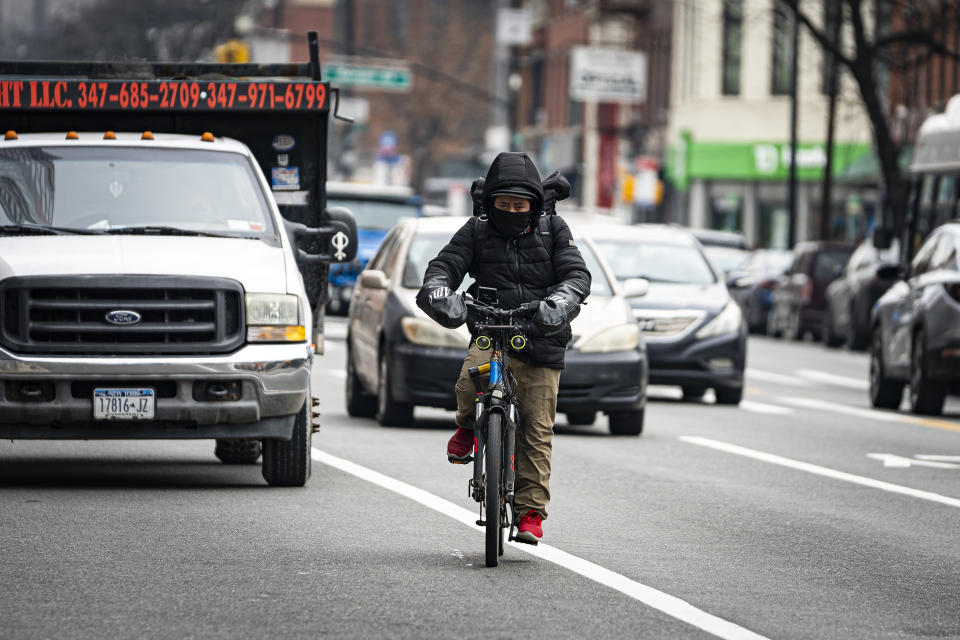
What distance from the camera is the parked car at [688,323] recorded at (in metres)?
20.0

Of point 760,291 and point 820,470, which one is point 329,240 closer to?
point 820,470

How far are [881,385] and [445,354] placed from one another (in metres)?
6.59

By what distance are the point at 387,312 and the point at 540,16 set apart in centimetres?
6696

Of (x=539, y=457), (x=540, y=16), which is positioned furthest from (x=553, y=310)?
(x=540, y=16)

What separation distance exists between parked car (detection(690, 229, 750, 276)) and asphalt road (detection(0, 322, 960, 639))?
21.8 metres

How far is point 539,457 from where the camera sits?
9.48 m

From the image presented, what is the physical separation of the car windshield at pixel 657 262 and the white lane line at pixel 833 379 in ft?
15.1

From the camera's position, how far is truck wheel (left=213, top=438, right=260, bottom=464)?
44.1 feet

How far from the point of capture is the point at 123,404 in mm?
11234

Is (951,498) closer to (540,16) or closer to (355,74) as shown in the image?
(355,74)

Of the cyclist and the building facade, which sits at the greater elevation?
the building facade

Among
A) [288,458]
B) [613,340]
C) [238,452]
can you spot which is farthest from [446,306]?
[613,340]

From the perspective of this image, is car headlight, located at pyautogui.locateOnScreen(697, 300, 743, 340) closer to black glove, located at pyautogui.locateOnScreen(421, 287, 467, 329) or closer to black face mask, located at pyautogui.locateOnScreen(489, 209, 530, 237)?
black face mask, located at pyautogui.locateOnScreen(489, 209, 530, 237)

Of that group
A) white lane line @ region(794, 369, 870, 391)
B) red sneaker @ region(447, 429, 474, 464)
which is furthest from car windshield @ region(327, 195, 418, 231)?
red sneaker @ region(447, 429, 474, 464)
